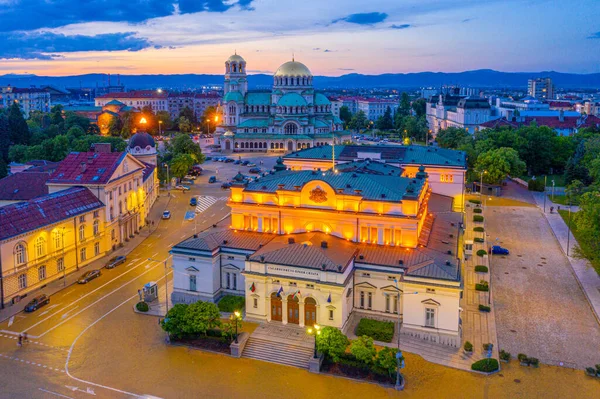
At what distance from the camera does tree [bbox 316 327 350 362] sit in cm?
3541

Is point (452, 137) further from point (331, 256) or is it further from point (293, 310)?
point (293, 310)

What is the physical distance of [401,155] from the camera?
73.6 meters

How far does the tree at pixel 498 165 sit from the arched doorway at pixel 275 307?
6519 centimetres

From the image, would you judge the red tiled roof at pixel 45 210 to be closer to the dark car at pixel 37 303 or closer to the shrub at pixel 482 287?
the dark car at pixel 37 303

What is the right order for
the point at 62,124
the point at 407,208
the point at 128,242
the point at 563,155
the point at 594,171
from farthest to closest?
the point at 62,124 → the point at 563,155 → the point at 594,171 → the point at 128,242 → the point at 407,208

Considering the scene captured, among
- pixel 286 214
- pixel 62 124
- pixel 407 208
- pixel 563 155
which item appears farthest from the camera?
pixel 62 124

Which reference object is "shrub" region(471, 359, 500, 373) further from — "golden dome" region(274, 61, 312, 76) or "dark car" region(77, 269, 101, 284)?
"golden dome" region(274, 61, 312, 76)

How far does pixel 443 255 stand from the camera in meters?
44.9

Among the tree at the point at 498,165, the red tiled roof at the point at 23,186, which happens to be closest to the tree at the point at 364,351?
the red tiled roof at the point at 23,186

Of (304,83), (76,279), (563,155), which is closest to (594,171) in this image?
(563,155)

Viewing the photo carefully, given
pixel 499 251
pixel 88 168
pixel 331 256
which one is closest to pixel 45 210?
pixel 88 168

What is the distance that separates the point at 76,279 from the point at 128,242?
12.7 meters

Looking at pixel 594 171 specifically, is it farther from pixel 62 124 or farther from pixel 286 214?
pixel 62 124

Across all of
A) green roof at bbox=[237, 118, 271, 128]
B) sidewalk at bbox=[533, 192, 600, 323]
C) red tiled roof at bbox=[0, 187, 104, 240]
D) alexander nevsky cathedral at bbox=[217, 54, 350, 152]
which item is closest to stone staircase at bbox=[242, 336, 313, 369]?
red tiled roof at bbox=[0, 187, 104, 240]
